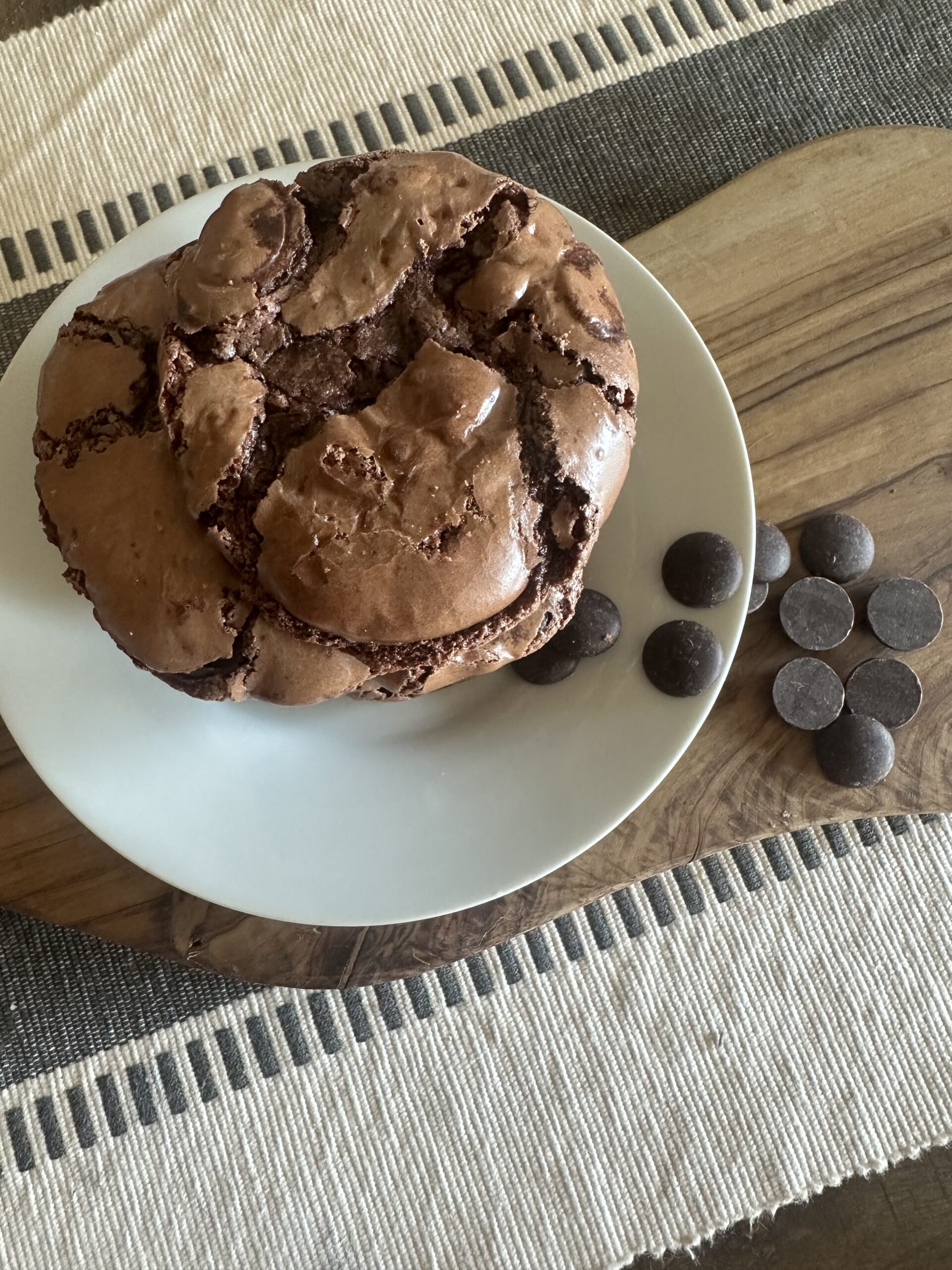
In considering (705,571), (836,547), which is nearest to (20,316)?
(705,571)

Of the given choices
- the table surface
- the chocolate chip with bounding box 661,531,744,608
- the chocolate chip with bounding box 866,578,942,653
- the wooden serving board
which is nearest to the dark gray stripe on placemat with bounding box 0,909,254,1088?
the wooden serving board

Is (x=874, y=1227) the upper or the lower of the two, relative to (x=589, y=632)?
lower

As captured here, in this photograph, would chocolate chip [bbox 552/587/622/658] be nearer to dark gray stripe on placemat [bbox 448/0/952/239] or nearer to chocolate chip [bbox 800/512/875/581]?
chocolate chip [bbox 800/512/875/581]

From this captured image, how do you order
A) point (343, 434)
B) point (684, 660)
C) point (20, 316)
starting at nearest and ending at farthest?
point (343, 434)
point (684, 660)
point (20, 316)

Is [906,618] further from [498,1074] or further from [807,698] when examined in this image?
[498,1074]

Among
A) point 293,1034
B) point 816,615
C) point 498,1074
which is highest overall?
point 816,615

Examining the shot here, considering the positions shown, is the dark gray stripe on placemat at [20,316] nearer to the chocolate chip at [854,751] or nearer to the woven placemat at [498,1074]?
the woven placemat at [498,1074]

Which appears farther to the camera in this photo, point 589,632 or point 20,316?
point 20,316
